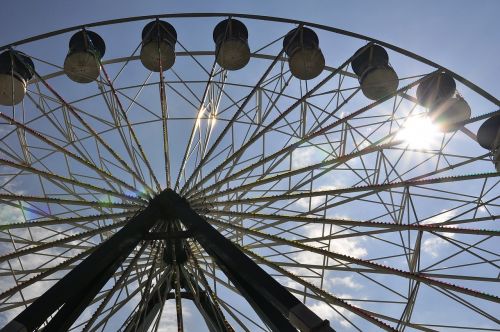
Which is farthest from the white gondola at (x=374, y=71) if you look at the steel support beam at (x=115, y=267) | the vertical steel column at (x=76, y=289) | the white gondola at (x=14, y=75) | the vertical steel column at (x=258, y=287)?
the white gondola at (x=14, y=75)

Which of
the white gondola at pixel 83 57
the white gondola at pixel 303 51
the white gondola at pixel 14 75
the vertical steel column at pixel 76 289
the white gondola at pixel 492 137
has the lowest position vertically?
the vertical steel column at pixel 76 289

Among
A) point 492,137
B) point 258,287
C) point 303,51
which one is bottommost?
point 258,287

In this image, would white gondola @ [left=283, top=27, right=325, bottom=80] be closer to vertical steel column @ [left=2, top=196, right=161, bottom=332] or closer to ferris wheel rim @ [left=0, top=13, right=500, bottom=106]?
ferris wheel rim @ [left=0, top=13, right=500, bottom=106]

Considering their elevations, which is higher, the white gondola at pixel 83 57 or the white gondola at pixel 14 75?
the white gondola at pixel 83 57

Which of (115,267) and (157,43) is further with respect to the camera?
(157,43)

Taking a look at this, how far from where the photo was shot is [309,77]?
14781 mm

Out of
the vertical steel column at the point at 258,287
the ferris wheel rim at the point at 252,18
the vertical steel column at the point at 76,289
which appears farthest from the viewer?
the ferris wheel rim at the point at 252,18

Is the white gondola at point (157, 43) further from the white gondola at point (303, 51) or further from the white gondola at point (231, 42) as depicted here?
the white gondola at point (303, 51)

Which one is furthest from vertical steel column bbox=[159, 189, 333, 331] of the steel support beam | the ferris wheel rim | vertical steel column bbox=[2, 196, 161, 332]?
the ferris wheel rim

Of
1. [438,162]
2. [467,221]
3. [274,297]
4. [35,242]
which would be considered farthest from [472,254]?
[35,242]

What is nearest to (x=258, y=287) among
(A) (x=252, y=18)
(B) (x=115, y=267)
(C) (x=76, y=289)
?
(B) (x=115, y=267)

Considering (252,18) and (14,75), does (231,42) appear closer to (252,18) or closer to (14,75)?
(252,18)

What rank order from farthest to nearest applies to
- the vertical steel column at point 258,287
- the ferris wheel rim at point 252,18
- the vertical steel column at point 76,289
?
1. the ferris wheel rim at point 252,18
2. the vertical steel column at point 76,289
3. the vertical steel column at point 258,287

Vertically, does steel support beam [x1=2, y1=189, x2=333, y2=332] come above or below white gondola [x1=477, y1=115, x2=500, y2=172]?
below
